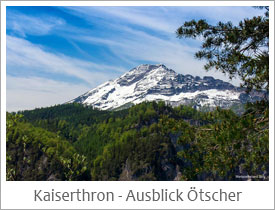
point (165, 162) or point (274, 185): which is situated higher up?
point (274, 185)

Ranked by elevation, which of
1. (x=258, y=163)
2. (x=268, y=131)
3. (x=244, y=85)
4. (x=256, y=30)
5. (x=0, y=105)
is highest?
(x=256, y=30)

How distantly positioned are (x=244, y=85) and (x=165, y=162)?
144 metres

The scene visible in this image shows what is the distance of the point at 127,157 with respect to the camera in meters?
159

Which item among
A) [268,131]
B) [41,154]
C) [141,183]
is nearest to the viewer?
[268,131]

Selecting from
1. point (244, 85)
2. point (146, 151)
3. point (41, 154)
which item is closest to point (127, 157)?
point (146, 151)

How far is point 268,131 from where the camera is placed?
9.05m

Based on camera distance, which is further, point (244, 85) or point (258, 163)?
point (244, 85)

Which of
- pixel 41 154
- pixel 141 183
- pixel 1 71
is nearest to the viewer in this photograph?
pixel 141 183

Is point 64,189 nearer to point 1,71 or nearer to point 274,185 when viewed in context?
point 1,71

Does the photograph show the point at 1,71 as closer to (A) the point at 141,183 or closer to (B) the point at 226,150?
(A) the point at 141,183

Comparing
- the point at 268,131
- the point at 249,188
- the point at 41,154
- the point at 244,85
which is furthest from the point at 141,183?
the point at 41,154

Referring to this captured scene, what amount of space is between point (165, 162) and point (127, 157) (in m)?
19.8

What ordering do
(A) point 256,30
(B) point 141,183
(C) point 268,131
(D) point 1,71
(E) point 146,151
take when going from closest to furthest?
(C) point 268,131
(B) point 141,183
(A) point 256,30
(D) point 1,71
(E) point 146,151

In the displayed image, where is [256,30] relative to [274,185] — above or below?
above
